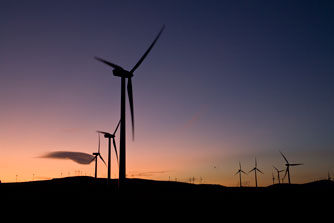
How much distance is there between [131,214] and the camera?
140ft

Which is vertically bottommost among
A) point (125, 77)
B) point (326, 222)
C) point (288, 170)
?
point (326, 222)

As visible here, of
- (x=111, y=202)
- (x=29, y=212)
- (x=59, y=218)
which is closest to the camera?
(x=59, y=218)

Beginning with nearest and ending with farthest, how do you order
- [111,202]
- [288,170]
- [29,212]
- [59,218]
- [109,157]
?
[59,218]
[29,212]
[111,202]
[109,157]
[288,170]

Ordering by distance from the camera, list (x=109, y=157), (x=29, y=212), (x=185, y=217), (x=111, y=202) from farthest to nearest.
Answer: (x=109, y=157), (x=111, y=202), (x=29, y=212), (x=185, y=217)

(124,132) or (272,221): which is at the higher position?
(124,132)

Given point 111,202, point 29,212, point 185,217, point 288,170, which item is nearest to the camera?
point 185,217

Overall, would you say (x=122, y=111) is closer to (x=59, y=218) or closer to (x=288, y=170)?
(x=59, y=218)

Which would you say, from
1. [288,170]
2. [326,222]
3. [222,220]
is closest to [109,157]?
[222,220]

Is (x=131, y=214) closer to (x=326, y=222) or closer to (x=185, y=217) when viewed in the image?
(x=185, y=217)

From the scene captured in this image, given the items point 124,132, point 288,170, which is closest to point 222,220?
point 124,132

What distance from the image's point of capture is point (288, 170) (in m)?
155

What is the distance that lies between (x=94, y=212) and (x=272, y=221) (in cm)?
2428

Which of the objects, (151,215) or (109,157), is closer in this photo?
(151,215)

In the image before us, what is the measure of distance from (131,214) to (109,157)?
53.4 metres
